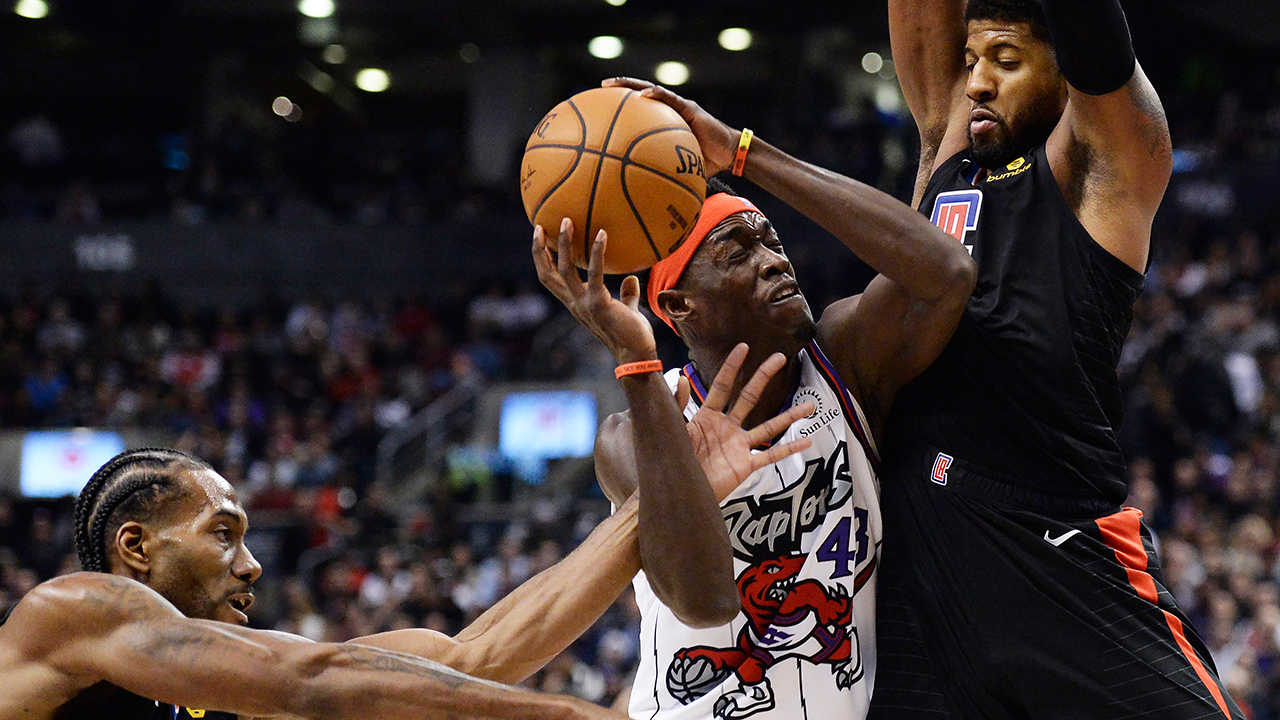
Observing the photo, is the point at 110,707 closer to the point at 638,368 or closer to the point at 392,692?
the point at 392,692

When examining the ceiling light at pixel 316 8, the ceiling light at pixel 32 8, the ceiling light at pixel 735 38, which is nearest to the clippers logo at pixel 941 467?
the ceiling light at pixel 735 38

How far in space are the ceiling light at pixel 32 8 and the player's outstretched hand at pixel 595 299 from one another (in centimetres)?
2094

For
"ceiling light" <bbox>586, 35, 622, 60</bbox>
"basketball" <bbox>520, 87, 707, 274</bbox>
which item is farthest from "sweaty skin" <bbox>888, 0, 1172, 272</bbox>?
"ceiling light" <bbox>586, 35, 622, 60</bbox>

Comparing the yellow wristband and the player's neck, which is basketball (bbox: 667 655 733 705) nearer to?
the player's neck

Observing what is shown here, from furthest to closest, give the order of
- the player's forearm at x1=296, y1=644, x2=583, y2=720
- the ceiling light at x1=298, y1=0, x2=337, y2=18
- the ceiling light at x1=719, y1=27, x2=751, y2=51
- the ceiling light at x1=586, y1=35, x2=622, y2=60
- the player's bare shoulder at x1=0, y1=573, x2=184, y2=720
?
the ceiling light at x1=586, y1=35, x2=622, y2=60, the ceiling light at x1=719, y1=27, x2=751, y2=51, the ceiling light at x1=298, y1=0, x2=337, y2=18, the player's bare shoulder at x1=0, y1=573, x2=184, y2=720, the player's forearm at x1=296, y1=644, x2=583, y2=720

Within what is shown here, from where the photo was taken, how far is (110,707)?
336 cm

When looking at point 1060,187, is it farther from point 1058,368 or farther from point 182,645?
point 182,645

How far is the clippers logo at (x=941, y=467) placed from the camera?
3484 millimetres

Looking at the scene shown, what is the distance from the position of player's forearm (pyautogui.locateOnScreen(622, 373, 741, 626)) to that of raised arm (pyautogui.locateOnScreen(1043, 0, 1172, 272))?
118cm

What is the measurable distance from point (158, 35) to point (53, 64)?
143 inches

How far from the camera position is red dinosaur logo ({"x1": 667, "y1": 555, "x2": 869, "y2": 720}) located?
3.58 meters

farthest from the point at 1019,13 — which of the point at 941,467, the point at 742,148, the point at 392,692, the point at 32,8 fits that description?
the point at 32,8

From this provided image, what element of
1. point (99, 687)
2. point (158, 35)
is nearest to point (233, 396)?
point (158, 35)

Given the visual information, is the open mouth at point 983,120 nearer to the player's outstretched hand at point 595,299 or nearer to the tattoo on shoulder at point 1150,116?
the tattoo on shoulder at point 1150,116
